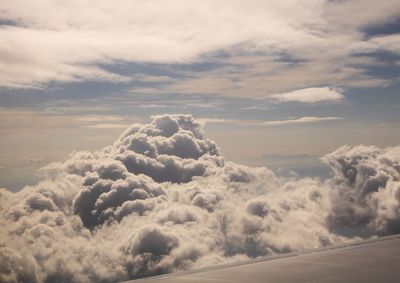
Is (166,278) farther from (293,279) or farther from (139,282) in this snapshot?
(293,279)

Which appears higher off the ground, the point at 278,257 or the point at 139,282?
the point at 139,282

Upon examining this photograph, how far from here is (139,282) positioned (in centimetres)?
1317

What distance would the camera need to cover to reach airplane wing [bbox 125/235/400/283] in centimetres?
1316

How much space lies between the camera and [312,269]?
15.1m

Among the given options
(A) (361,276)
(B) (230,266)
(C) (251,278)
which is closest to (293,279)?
(C) (251,278)

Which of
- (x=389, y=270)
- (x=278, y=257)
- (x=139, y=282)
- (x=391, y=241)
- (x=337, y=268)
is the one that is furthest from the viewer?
(x=391, y=241)

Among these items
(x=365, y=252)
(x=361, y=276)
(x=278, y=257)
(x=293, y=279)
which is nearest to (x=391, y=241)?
(x=365, y=252)

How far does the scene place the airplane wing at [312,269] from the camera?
1316 cm

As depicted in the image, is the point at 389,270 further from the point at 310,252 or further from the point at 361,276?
the point at 310,252

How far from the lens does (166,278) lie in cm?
1378

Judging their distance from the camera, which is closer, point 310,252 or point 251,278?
point 251,278

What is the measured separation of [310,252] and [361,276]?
687cm

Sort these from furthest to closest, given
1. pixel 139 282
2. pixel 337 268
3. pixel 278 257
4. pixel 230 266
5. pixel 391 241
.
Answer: pixel 391 241 → pixel 278 257 → pixel 230 266 → pixel 337 268 → pixel 139 282

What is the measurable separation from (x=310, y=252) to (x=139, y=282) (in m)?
10.6
